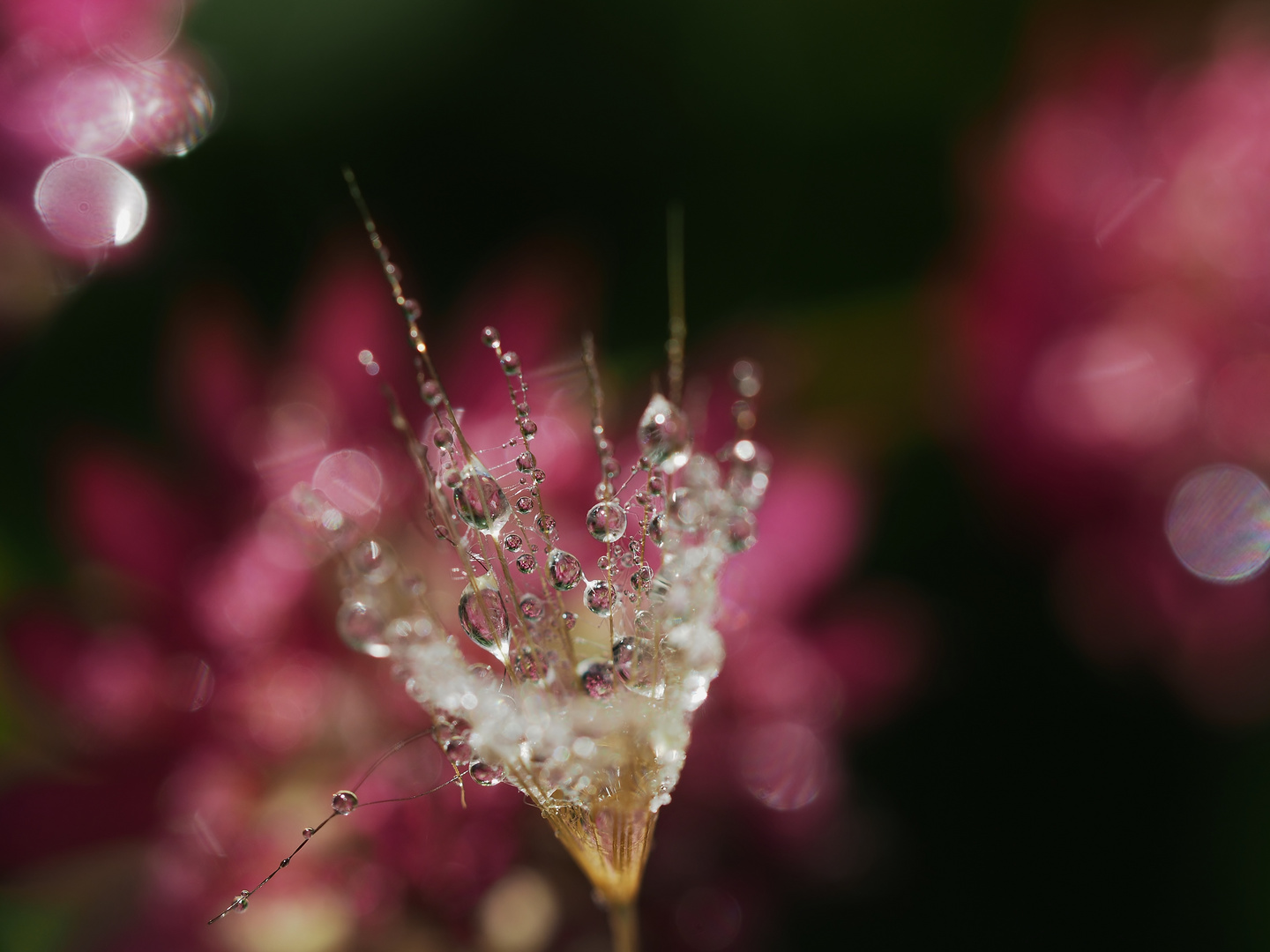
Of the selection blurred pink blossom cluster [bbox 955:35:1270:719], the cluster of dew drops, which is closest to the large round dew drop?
blurred pink blossom cluster [bbox 955:35:1270:719]

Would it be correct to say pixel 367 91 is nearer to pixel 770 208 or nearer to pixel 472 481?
pixel 770 208

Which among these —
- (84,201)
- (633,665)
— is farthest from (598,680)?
(84,201)

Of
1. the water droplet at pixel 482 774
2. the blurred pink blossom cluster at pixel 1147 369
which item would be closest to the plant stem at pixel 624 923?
the water droplet at pixel 482 774

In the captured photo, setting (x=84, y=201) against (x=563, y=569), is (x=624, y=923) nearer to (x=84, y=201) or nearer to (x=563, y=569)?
(x=563, y=569)

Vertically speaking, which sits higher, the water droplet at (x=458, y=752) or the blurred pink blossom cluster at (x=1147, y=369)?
the blurred pink blossom cluster at (x=1147, y=369)

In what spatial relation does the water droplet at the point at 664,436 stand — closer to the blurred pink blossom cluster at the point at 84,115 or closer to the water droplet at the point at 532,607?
the water droplet at the point at 532,607

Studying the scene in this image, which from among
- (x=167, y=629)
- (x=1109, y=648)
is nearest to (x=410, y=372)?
(x=167, y=629)
